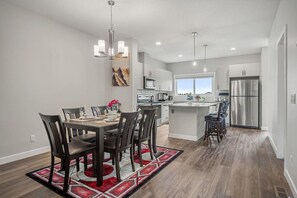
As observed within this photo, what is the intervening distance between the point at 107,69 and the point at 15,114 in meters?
2.43

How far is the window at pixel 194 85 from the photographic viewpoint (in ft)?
23.9

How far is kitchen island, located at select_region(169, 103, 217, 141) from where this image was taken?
4.33m

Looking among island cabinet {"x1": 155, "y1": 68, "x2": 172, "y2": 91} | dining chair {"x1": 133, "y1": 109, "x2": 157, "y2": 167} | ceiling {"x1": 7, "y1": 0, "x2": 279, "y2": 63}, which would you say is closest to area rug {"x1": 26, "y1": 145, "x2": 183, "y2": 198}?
dining chair {"x1": 133, "y1": 109, "x2": 157, "y2": 167}

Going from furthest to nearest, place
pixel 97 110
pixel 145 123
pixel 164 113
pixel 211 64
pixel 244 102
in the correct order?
pixel 211 64
pixel 164 113
pixel 244 102
pixel 97 110
pixel 145 123

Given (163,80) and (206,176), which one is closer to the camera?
(206,176)

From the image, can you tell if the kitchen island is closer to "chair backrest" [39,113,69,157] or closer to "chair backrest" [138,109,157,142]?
"chair backrest" [138,109,157,142]

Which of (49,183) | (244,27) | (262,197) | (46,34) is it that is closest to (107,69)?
(46,34)

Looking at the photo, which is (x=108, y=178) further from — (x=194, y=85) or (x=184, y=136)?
(x=194, y=85)

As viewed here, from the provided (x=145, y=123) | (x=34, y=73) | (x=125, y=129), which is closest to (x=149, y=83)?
(x=145, y=123)

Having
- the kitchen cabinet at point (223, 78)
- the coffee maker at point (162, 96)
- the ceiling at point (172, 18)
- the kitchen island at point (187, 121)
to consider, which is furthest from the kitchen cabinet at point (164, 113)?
the ceiling at point (172, 18)

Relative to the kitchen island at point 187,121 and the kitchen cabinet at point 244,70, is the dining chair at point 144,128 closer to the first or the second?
the kitchen island at point 187,121

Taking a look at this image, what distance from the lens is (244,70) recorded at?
5.95 m

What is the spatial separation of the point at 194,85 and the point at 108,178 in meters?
6.19

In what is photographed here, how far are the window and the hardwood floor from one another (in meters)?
4.01
